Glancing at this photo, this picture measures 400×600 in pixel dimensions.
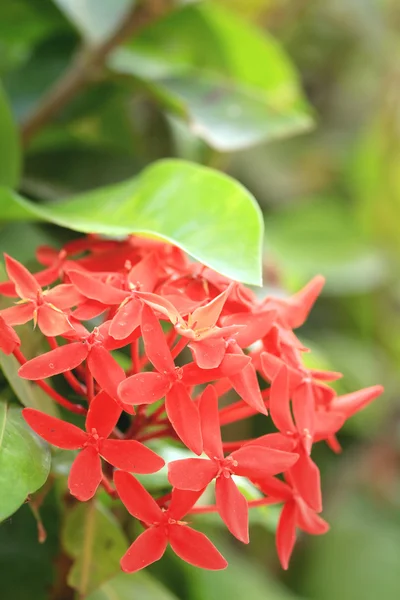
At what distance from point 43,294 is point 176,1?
0.50m

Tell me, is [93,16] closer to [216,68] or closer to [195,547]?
[216,68]

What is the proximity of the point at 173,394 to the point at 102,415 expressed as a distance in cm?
3

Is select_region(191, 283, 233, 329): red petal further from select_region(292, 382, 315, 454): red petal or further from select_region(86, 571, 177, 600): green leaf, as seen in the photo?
select_region(86, 571, 177, 600): green leaf

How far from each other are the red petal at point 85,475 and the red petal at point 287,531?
0.12m

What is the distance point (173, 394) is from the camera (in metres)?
0.33

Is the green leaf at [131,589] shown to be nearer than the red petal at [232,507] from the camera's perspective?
No

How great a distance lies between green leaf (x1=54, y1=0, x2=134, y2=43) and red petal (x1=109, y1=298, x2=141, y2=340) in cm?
42

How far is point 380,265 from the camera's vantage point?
1157 millimetres

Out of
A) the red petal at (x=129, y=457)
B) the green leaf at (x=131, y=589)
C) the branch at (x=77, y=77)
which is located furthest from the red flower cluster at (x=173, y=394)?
the branch at (x=77, y=77)

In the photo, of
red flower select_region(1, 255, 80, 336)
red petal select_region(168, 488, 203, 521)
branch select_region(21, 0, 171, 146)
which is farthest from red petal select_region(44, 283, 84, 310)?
branch select_region(21, 0, 171, 146)

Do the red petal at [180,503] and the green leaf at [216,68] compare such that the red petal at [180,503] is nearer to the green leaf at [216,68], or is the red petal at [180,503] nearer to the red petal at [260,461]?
the red petal at [260,461]

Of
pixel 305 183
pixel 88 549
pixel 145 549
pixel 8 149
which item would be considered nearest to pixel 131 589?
pixel 88 549

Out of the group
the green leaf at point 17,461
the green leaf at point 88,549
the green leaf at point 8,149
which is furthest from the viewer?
the green leaf at point 8,149

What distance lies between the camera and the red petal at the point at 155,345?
13.1 inches
